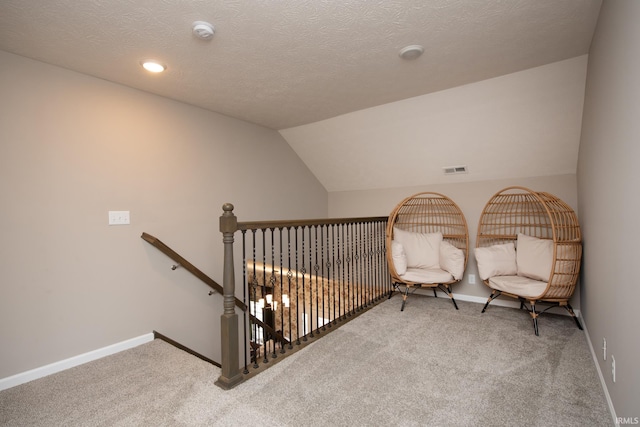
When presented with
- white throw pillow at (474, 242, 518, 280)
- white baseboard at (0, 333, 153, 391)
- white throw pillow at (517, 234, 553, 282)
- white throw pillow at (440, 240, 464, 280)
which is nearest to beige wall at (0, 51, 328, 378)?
white baseboard at (0, 333, 153, 391)

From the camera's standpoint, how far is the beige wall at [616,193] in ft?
4.31

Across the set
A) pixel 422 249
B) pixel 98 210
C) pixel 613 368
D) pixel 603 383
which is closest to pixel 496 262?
pixel 422 249

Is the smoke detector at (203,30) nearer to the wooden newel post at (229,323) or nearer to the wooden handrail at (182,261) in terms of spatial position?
the wooden newel post at (229,323)

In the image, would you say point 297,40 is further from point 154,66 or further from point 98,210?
point 98,210

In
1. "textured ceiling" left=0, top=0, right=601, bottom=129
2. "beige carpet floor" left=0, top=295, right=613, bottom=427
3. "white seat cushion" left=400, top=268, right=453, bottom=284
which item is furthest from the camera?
"white seat cushion" left=400, top=268, right=453, bottom=284

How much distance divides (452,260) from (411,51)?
2.27 meters

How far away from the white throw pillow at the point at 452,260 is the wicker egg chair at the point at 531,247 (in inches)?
7.9

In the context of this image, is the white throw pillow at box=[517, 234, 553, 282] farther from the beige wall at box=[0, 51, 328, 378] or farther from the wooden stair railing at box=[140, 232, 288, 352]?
the beige wall at box=[0, 51, 328, 378]

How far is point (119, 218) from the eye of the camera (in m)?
2.79

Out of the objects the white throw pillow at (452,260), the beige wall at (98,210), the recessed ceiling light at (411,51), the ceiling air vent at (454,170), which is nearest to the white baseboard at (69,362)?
the beige wall at (98,210)

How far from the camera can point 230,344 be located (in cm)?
207

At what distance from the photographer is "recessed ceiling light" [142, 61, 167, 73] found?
2.45 metres

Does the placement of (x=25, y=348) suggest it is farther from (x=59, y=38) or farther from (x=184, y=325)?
(x=59, y=38)

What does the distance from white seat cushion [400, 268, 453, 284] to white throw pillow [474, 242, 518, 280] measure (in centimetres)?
36
